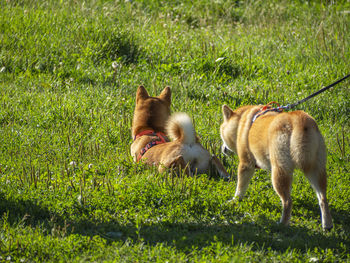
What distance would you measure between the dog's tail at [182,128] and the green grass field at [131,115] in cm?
46

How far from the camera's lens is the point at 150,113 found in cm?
634

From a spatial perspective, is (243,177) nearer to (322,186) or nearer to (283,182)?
(283,182)

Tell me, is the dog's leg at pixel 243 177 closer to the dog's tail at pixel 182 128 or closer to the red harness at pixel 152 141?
the dog's tail at pixel 182 128

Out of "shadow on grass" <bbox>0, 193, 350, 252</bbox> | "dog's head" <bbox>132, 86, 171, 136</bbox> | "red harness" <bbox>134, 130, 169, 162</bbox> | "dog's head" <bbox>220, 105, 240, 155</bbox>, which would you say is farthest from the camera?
"dog's head" <bbox>132, 86, 171, 136</bbox>

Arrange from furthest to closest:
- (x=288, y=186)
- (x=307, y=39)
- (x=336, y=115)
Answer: (x=307, y=39), (x=336, y=115), (x=288, y=186)

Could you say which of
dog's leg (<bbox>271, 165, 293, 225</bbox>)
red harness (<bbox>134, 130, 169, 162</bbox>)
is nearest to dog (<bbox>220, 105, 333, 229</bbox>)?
dog's leg (<bbox>271, 165, 293, 225</bbox>)

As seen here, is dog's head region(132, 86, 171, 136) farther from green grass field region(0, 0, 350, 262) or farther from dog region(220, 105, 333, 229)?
dog region(220, 105, 333, 229)

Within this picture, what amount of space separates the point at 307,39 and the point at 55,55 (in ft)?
14.9

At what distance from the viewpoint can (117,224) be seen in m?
4.41

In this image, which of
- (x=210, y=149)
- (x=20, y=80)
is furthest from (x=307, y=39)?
(x=20, y=80)

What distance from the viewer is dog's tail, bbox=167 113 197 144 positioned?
17.6 ft

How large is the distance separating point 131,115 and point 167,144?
5.42 feet

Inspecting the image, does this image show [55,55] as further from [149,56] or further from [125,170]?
[125,170]

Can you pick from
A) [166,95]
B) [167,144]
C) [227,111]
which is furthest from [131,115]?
[227,111]
